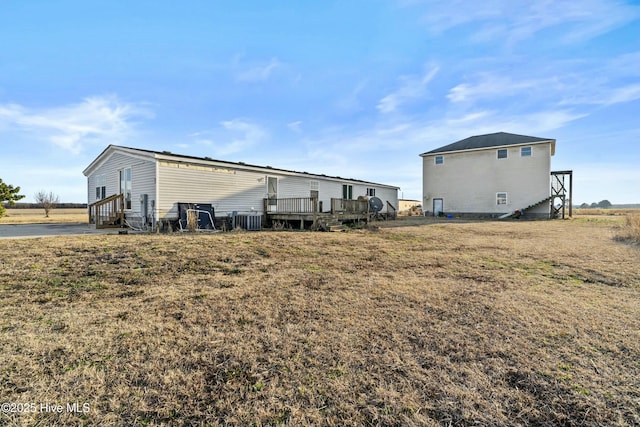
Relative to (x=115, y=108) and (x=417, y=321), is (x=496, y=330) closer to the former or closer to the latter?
(x=417, y=321)

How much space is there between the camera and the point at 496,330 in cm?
319

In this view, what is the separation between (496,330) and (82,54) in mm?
14467

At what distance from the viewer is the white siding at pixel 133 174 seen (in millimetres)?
11648

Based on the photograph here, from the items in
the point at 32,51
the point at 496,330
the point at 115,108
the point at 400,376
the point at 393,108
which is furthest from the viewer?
the point at 393,108

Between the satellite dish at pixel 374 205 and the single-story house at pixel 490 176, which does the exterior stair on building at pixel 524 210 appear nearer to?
the single-story house at pixel 490 176

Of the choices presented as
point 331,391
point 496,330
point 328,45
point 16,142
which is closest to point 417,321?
point 496,330

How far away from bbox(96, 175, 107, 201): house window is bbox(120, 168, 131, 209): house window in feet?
7.92

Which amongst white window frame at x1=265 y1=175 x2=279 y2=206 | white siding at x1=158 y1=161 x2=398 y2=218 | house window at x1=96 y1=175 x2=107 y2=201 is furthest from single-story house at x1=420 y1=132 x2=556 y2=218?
house window at x1=96 y1=175 x2=107 y2=201

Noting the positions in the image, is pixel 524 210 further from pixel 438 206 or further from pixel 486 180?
pixel 438 206

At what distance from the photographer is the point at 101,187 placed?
15297 mm

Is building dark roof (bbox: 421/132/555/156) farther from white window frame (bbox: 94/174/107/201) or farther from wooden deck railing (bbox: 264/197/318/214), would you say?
white window frame (bbox: 94/174/107/201)

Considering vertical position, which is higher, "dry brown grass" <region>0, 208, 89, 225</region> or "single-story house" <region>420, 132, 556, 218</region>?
"single-story house" <region>420, 132, 556, 218</region>

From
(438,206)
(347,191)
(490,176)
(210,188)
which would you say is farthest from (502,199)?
(210,188)

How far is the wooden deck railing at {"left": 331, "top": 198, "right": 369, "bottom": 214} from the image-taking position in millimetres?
14167
